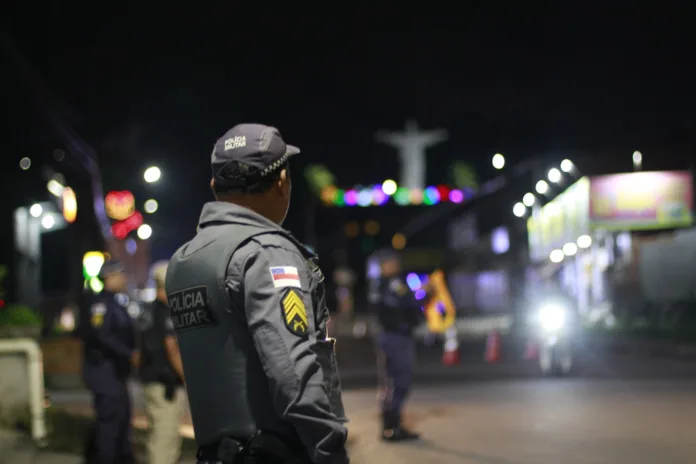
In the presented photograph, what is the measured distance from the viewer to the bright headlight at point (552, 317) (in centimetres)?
1759

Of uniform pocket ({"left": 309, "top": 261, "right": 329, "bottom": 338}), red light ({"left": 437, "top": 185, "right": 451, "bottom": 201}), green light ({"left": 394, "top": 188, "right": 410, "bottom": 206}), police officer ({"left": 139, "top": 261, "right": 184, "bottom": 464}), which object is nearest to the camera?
uniform pocket ({"left": 309, "top": 261, "right": 329, "bottom": 338})

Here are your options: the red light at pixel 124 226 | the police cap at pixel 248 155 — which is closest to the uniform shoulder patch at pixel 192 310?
the police cap at pixel 248 155

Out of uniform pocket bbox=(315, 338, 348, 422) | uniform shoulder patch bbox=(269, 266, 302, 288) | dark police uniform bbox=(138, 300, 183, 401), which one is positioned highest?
uniform shoulder patch bbox=(269, 266, 302, 288)

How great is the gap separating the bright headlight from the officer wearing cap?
1513 centimetres

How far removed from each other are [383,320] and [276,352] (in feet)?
25.9

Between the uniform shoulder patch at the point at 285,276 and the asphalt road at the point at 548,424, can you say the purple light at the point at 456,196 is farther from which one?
the uniform shoulder patch at the point at 285,276

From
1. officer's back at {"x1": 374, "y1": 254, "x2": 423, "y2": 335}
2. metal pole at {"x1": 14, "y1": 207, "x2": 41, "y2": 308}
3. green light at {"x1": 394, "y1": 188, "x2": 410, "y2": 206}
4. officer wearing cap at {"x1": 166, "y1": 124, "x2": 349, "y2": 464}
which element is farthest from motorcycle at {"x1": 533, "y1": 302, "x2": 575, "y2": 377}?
green light at {"x1": 394, "y1": 188, "x2": 410, "y2": 206}

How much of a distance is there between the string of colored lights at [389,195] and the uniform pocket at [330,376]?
59.1 m

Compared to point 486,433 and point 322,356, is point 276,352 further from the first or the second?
point 486,433

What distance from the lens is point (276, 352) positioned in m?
2.64

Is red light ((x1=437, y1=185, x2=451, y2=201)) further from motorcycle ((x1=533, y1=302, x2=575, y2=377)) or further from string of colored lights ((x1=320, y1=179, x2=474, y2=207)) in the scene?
motorcycle ((x1=533, y1=302, x2=575, y2=377))

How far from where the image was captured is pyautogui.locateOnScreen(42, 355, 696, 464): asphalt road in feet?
30.7

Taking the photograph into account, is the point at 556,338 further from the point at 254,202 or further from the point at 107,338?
the point at 254,202

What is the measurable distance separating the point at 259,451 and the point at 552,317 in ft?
51.7
